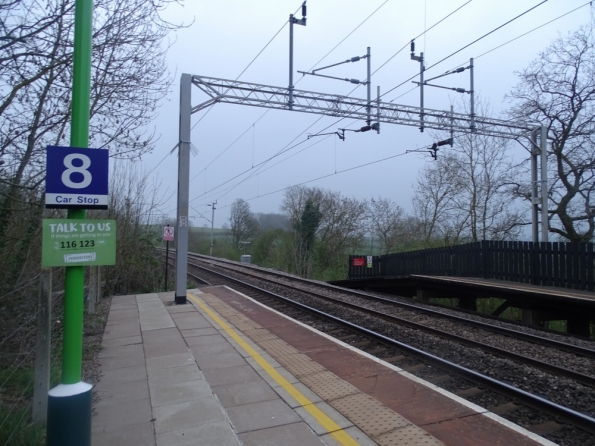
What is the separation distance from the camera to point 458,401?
189 inches

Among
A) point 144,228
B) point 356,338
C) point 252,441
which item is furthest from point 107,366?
point 144,228

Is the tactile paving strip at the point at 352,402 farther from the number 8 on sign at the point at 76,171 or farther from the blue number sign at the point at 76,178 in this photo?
the number 8 on sign at the point at 76,171

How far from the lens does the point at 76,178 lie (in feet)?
12.1

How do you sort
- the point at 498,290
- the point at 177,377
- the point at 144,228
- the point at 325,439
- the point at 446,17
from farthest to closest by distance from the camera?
the point at 144,228, the point at 498,290, the point at 446,17, the point at 177,377, the point at 325,439

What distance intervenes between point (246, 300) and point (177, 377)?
7.30 m

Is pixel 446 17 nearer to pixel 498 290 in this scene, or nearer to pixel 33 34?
pixel 498 290

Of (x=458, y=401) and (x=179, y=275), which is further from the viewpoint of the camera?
(x=179, y=275)

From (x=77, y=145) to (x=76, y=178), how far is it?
28 centimetres

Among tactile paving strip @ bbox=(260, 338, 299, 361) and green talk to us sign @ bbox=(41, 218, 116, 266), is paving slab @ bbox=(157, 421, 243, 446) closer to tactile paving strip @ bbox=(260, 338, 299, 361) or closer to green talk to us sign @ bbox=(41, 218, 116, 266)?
green talk to us sign @ bbox=(41, 218, 116, 266)

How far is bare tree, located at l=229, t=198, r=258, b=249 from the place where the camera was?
6706 cm

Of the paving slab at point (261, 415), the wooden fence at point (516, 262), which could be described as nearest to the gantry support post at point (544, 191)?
the wooden fence at point (516, 262)

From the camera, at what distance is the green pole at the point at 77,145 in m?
3.53

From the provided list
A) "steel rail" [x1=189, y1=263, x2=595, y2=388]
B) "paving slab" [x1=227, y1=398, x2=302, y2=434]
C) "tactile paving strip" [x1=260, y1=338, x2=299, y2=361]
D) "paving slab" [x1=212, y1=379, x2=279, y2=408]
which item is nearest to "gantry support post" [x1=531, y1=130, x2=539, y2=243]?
"steel rail" [x1=189, y1=263, x2=595, y2=388]

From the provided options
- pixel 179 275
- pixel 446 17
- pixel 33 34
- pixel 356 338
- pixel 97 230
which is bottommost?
pixel 356 338
